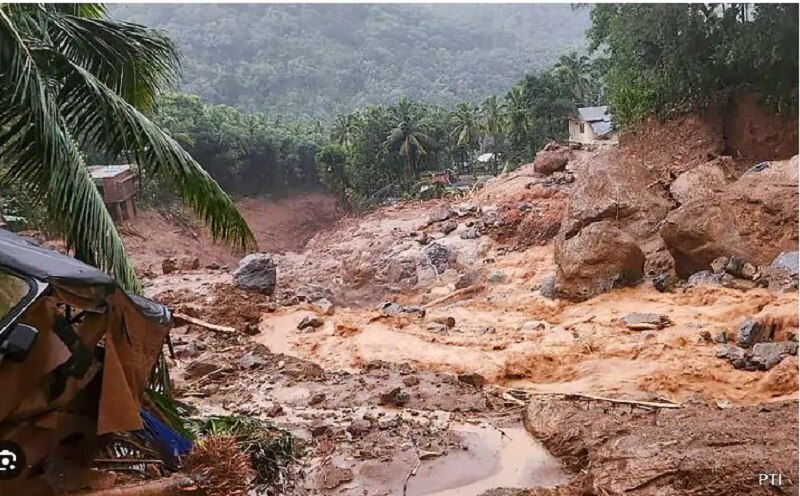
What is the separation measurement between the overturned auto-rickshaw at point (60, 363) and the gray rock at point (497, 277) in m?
9.18

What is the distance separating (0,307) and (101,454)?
2.46 ft

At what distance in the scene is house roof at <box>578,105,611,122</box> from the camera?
19.2 metres

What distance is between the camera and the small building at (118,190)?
33.5ft

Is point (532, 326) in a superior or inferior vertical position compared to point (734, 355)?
inferior

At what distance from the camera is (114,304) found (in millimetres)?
2664

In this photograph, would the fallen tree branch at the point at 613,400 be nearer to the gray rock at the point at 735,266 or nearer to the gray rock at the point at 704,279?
the gray rock at the point at 704,279

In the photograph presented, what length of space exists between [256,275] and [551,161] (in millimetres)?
8188

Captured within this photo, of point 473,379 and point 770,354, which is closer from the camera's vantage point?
point 770,354

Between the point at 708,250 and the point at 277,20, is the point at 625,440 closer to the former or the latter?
the point at 708,250

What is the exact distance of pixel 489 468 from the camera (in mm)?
5035

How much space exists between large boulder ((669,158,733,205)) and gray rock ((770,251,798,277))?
5.98 feet

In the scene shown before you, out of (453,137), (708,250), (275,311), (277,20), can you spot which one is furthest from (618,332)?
(277,20)

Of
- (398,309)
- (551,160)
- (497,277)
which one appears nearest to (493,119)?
(551,160)

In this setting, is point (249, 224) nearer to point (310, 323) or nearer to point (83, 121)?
point (310, 323)
